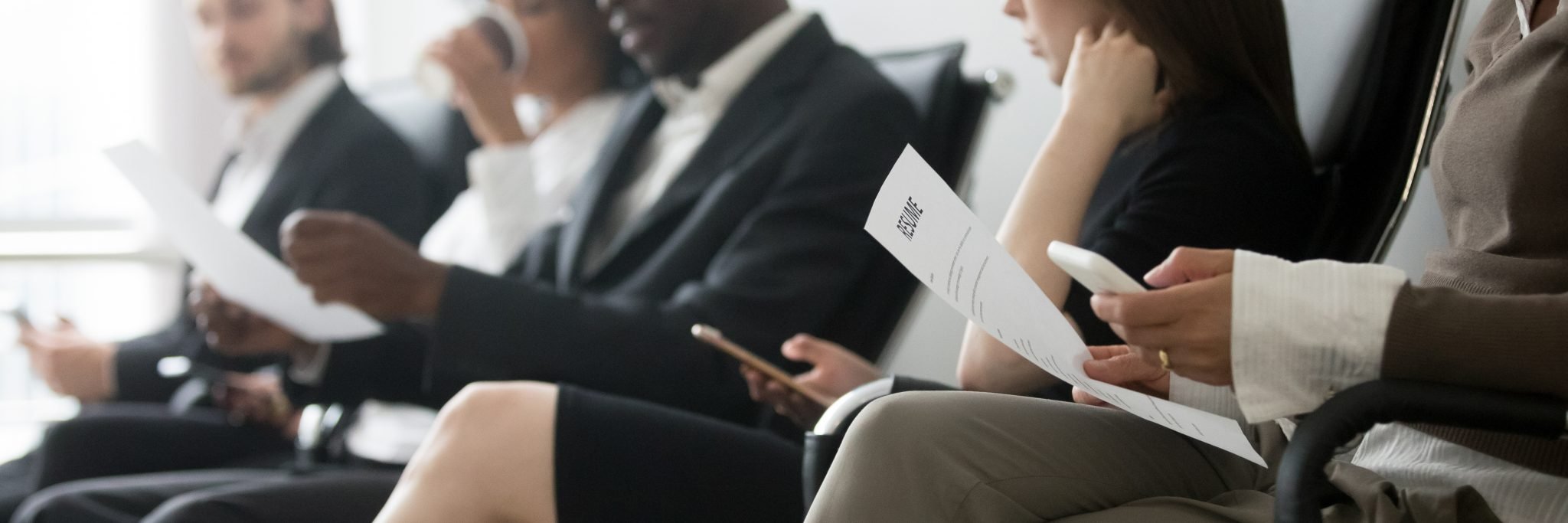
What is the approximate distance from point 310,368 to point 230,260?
0.32m

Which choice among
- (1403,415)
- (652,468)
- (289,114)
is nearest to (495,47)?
(289,114)

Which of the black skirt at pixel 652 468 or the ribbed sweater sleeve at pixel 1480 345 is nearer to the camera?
the ribbed sweater sleeve at pixel 1480 345

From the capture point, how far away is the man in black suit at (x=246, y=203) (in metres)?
2.06

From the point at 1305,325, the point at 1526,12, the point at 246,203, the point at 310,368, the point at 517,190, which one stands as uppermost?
the point at 1526,12

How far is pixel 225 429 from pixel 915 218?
1695 millimetres

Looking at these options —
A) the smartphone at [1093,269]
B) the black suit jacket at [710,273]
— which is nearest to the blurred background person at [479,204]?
the black suit jacket at [710,273]

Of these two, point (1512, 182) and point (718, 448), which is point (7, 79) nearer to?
point (718, 448)

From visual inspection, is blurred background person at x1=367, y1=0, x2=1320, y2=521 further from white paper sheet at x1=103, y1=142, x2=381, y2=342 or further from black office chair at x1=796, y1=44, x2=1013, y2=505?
white paper sheet at x1=103, y1=142, x2=381, y2=342

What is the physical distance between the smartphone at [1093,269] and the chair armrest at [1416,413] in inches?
4.6

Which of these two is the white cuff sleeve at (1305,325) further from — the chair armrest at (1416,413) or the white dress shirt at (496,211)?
the white dress shirt at (496,211)

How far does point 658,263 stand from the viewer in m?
1.78

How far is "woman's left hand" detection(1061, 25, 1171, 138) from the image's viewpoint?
1.26 metres

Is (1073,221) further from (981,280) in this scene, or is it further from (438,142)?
(438,142)

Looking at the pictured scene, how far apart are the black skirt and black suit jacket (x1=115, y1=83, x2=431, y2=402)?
4.11 ft
